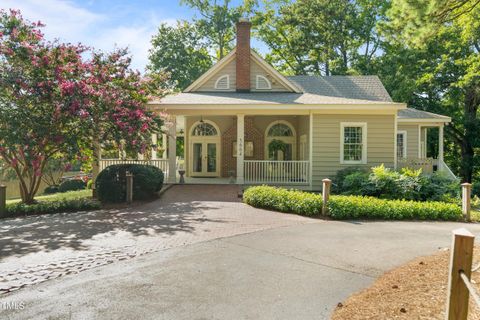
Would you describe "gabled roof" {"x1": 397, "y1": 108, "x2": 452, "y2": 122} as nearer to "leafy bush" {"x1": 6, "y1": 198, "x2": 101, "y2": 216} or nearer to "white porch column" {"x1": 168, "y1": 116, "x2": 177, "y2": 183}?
"white porch column" {"x1": 168, "y1": 116, "x2": 177, "y2": 183}

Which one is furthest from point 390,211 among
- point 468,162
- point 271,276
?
point 468,162

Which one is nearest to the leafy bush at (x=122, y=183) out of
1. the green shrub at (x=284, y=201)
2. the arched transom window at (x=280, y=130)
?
the green shrub at (x=284, y=201)

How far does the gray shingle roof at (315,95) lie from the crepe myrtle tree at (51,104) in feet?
10.6

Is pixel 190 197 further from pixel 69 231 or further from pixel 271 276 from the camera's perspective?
pixel 271 276

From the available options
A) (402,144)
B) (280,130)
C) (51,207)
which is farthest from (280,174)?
(51,207)

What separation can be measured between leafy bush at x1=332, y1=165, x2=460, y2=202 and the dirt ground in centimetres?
689

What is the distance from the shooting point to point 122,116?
10664mm

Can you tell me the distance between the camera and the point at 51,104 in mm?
9938

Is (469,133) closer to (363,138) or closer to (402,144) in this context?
(402,144)

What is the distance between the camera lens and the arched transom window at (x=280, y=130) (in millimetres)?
17719

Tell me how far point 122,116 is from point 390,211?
27.3 feet

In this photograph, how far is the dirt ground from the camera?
354cm

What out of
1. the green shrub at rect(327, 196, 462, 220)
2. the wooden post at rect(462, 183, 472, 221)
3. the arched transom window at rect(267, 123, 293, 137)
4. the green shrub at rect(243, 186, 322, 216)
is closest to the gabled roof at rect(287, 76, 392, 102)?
the arched transom window at rect(267, 123, 293, 137)

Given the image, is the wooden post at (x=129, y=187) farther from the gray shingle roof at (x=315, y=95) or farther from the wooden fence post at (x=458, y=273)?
the wooden fence post at (x=458, y=273)
